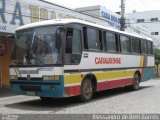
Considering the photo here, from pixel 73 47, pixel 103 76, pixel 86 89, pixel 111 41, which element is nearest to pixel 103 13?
pixel 111 41

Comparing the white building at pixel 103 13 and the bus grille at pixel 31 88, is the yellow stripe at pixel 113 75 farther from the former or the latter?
the white building at pixel 103 13

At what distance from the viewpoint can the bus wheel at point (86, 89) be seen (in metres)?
13.2

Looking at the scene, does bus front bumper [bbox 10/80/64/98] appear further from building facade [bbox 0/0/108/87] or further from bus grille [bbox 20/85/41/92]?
building facade [bbox 0/0/108/87]

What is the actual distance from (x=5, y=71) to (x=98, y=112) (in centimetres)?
1187

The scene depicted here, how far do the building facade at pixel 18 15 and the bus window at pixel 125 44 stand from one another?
4.79m

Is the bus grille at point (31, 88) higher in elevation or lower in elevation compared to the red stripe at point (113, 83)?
higher

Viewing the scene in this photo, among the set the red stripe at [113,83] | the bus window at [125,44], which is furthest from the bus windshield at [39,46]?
the bus window at [125,44]

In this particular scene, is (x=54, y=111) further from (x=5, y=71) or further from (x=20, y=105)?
(x=5, y=71)

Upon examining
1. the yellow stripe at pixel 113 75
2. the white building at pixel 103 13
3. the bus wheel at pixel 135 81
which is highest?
the white building at pixel 103 13

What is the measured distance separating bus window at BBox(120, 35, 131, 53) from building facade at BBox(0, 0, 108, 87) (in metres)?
4.79

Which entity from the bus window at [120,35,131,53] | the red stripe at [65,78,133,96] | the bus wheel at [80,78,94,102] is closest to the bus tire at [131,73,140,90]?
the red stripe at [65,78,133,96]

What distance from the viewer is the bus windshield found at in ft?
39.2

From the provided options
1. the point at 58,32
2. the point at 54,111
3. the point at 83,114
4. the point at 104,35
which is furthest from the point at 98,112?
the point at 104,35

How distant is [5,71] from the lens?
71.2 feet
